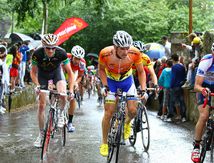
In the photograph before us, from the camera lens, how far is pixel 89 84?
104 feet

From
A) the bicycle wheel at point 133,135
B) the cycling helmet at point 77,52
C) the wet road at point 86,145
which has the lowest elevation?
the wet road at point 86,145

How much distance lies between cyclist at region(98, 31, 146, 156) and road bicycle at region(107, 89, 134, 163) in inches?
3.4

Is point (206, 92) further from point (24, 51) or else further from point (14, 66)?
point (24, 51)

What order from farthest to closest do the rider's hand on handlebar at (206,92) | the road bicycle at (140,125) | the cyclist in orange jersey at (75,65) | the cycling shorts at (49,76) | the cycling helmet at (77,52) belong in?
the cycling helmet at (77,52)
the cyclist in orange jersey at (75,65)
the road bicycle at (140,125)
the cycling shorts at (49,76)
the rider's hand on handlebar at (206,92)

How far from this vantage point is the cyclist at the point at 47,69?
10.5 meters

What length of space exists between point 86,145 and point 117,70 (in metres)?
2.31

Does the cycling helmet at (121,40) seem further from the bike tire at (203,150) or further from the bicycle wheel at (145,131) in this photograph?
the bicycle wheel at (145,131)

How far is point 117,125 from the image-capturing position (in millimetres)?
9273

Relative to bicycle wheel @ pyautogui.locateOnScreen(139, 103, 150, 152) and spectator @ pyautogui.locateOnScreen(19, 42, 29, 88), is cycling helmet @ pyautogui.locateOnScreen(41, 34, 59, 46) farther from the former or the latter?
spectator @ pyautogui.locateOnScreen(19, 42, 29, 88)

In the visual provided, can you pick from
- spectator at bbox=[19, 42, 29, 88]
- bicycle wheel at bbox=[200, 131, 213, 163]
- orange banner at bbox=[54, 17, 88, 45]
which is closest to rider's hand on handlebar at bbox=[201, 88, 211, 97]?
bicycle wheel at bbox=[200, 131, 213, 163]

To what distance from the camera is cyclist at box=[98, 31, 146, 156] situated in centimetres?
927

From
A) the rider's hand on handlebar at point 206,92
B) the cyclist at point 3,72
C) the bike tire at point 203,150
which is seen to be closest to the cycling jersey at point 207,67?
the rider's hand on handlebar at point 206,92

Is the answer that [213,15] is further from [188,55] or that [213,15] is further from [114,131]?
[114,131]

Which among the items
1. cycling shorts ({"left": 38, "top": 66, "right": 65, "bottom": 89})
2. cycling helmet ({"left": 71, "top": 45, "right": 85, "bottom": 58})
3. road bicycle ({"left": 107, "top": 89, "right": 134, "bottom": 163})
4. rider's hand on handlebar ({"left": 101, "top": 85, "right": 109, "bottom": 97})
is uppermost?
cycling helmet ({"left": 71, "top": 45, "right": 85, "bottom": 58})
